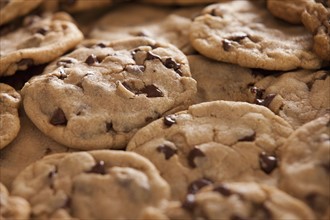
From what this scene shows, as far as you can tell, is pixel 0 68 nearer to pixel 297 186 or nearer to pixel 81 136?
pixel 81 136

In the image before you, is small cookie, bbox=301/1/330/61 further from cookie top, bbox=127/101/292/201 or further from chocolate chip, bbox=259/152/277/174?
chocolate chip, bbox=259/152/277/174

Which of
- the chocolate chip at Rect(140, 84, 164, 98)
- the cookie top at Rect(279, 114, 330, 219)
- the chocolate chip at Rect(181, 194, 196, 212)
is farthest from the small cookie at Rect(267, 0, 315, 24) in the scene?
the chocolate chip at Rect(181, 194, 196, 212)

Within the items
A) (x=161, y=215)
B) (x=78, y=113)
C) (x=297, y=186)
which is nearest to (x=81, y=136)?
(x=78, y=113)

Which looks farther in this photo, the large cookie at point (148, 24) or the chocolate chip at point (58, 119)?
the large cookie at point (148, 24)

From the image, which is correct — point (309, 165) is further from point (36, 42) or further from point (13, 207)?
point (36, 42)

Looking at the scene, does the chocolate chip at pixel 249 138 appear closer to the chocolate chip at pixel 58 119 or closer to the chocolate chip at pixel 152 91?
the chocolate chip at pixel 152 91

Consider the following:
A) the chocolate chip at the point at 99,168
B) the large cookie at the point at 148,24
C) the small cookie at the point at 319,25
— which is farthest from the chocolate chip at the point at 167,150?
the small cookie at the point at 319,25
